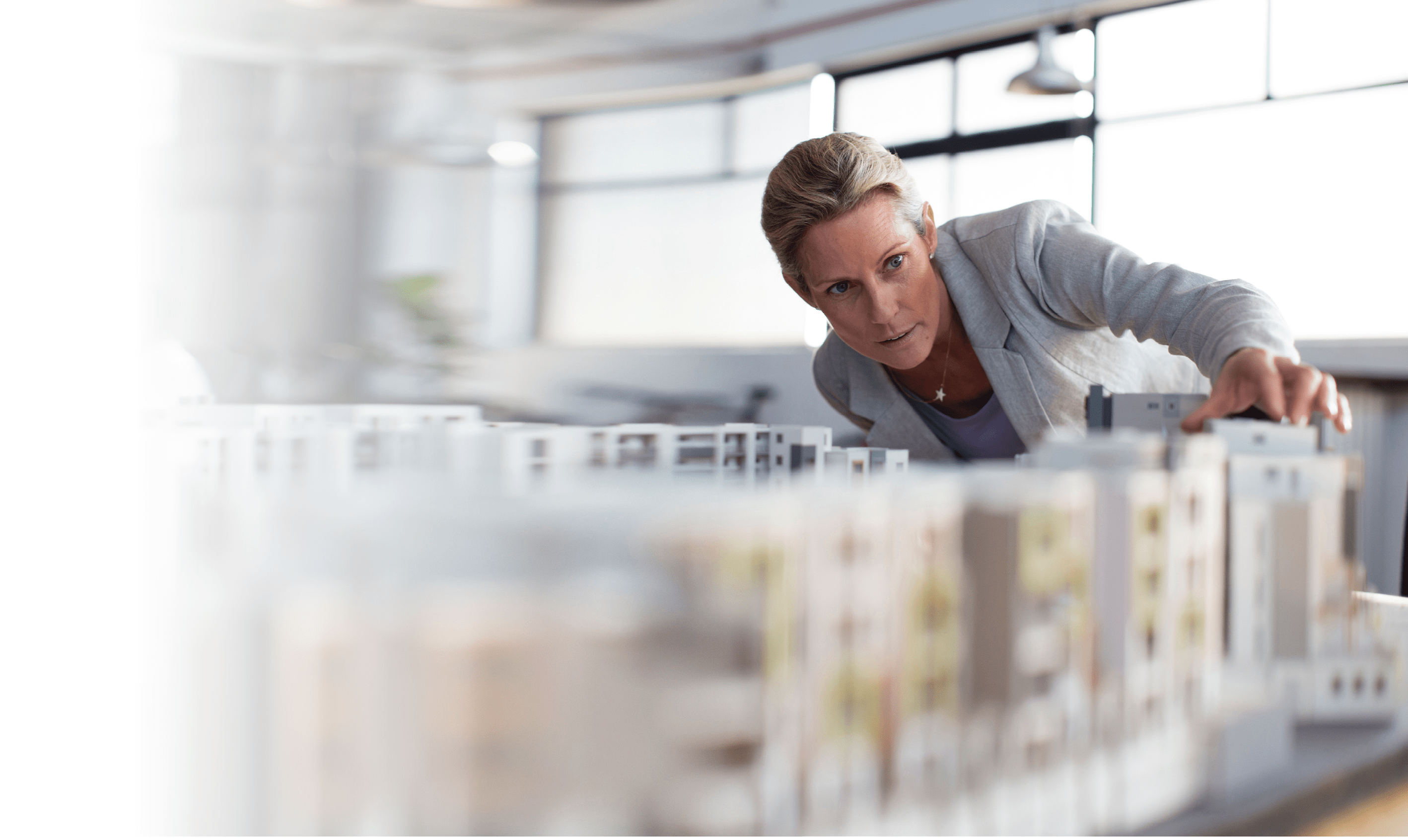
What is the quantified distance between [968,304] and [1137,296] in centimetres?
24

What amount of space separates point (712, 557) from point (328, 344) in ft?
24.7

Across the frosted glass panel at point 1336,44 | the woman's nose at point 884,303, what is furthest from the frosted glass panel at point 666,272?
the woman's nose at point 884,303

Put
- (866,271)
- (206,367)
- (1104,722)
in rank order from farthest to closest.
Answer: (206,367), (866,271), (1104,722)

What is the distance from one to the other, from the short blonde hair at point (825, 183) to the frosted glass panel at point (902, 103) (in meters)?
3.70

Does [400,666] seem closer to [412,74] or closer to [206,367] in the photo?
[206,367]

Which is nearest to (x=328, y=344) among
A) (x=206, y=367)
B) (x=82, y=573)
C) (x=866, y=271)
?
(x=206, y=367)

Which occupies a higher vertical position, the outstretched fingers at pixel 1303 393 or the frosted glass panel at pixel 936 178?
the frosted glass panel at pixel 936 178

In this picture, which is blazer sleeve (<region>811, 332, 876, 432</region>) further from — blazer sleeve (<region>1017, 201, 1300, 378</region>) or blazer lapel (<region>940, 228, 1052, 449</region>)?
blazer sleeve (<region>1017, 201, 1300, 378</region>)

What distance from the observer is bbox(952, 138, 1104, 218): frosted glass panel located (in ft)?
13.2

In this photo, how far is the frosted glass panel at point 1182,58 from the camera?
346 centimetres

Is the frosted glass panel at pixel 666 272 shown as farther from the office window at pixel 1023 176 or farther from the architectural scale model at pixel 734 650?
the architectural scale model at pixel 734 650

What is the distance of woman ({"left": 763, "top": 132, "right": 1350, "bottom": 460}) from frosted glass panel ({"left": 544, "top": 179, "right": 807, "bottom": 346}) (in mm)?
4282

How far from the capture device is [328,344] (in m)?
7.23

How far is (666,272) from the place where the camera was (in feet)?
22.2
